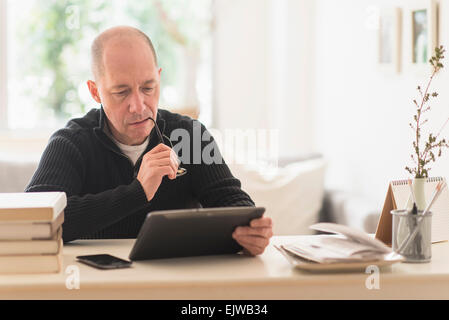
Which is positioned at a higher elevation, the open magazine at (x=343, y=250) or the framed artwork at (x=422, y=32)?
the framed artwork at (x=422, y=32)

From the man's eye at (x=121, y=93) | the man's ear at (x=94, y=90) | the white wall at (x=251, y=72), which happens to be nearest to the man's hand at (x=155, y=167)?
the man's eye at (x=121, y=93)

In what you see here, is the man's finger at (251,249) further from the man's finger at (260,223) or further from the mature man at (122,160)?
the mature man at (122,160)

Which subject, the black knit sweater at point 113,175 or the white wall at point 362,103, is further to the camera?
the white wall at point 362,103

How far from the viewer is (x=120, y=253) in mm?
1473

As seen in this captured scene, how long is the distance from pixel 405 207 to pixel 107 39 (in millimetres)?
945

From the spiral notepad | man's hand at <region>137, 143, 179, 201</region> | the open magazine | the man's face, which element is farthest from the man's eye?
the spiral notepad

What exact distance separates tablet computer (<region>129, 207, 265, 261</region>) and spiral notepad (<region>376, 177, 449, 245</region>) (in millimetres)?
331

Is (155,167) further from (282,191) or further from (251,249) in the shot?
(282,191)

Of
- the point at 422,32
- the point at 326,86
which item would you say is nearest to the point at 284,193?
the point at 326,86

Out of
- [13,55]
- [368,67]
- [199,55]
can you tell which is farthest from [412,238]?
[13,55]

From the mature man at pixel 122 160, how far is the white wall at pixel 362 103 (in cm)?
79

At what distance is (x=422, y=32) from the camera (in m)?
2.22

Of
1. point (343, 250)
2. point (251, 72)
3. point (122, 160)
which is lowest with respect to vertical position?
point (343, 250)

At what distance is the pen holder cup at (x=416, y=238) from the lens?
138cm
